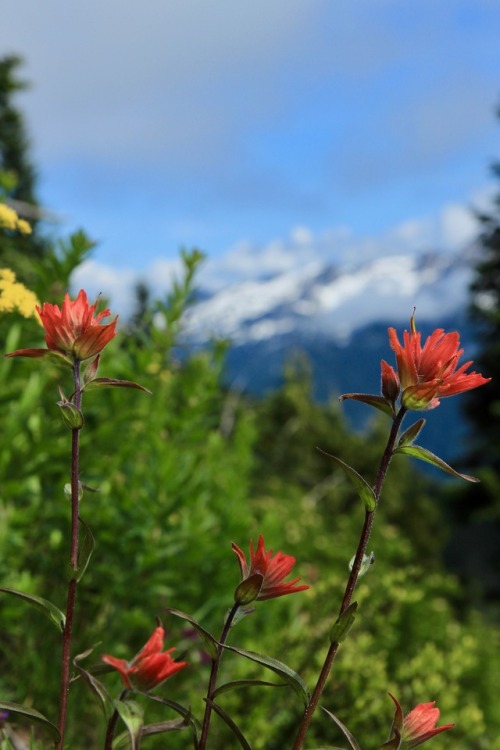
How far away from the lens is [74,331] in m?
0.94

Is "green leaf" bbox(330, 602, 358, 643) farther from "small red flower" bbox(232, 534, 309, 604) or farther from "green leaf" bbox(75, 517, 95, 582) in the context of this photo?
"green leaf" bbox(75, 517, 95, 582)

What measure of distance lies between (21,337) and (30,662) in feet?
3.65

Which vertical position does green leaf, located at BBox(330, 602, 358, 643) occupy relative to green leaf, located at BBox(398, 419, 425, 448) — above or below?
below

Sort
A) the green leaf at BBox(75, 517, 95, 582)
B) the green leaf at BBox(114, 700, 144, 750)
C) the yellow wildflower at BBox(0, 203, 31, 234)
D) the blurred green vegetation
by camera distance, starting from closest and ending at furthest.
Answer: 1. the green leaf at BBox(114, 700, 144, 750)
2. the green leaf at BBox(75, 517, 95, 582)
3. the yellow wildflower at BBox(0, 203, 31, 234)
4. the blurred green vegetation

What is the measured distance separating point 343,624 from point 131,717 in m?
0.25

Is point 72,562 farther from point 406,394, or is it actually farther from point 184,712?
point 406,394

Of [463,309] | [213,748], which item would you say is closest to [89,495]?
[213,748]

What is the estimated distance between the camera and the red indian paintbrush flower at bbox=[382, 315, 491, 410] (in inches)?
35.4

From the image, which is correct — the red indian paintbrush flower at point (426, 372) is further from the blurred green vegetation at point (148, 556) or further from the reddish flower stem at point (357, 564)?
the blurred green vegetation at point (148, 556)

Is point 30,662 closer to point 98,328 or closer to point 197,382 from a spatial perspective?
point 197,382

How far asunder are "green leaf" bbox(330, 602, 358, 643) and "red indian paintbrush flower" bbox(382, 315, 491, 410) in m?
0.24

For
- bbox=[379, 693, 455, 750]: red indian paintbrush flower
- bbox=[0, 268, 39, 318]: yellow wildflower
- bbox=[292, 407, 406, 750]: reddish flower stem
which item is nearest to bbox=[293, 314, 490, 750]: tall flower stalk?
bbox=[292, 407, 406, 750]: reddish flower stem

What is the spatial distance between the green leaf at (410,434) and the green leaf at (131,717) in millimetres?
403

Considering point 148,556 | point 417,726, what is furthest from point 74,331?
point 148,556
